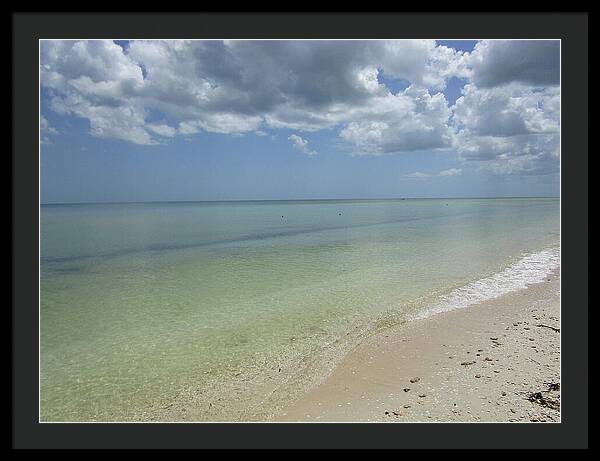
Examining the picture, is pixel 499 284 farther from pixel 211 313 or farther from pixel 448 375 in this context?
pixel 211 313

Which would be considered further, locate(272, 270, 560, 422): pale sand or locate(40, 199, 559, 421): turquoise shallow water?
locate(40, 199, 559, 421): turquoise shallow water

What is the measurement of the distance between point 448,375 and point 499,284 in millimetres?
5816

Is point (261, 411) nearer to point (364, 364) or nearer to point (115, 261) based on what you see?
point (364, 364)

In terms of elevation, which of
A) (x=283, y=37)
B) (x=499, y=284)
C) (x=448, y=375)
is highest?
(x=283, y=37)

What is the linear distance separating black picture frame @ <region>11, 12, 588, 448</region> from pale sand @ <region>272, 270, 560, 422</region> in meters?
1.45

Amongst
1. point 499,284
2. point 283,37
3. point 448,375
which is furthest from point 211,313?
point 499,284

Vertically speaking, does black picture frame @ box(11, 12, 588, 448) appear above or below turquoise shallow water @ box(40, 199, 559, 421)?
above

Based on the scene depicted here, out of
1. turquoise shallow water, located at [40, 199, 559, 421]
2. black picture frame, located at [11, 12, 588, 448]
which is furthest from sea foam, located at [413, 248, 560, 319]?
black picture frame, located at [11, 12, 588, 448]

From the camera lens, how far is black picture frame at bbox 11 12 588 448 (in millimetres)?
2402

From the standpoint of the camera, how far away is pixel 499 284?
31.0 ft

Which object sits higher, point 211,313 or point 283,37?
point 283,37

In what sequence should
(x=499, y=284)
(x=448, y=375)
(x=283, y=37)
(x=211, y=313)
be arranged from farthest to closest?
(x=499, y=284)
(x=211, y=313)
(x=448, y=375)
(x=283, y=37)

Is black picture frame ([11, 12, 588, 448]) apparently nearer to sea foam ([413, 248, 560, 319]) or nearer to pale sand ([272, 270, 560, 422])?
pale sand ([272, 270, 560, 422])
